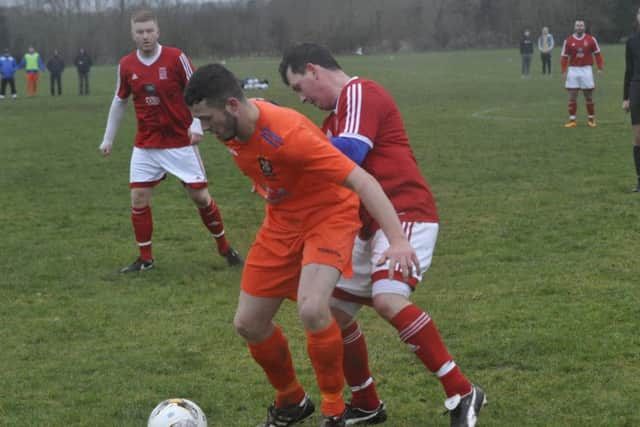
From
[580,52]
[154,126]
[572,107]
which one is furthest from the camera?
[572,107]

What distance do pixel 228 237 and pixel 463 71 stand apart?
1449 inches

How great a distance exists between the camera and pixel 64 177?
50.1 feet

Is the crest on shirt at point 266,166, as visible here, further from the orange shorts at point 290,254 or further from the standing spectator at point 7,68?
the standing spectator at point 7,68

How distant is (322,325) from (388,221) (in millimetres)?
602

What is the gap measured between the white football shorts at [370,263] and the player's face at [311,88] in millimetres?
682

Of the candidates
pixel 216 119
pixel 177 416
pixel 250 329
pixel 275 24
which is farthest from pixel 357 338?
pixel 275 24

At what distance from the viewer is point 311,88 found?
4.74m

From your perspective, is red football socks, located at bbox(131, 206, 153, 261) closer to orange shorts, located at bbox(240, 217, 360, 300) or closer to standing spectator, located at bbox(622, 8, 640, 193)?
orange shorts, located at bbox(240, 217, 360, 300)

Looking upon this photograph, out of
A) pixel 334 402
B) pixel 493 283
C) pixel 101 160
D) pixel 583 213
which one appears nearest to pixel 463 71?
pixel 101 160

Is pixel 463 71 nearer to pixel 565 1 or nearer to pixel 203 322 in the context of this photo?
pixel 565 1

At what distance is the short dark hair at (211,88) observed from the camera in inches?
166

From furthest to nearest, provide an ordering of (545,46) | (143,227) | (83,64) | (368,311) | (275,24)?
(275,24)
(545,46)
(83,64)
(143,227)
(368,311)

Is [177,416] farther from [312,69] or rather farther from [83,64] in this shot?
[83,64]

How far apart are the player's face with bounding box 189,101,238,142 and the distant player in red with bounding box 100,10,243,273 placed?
13.6ft
